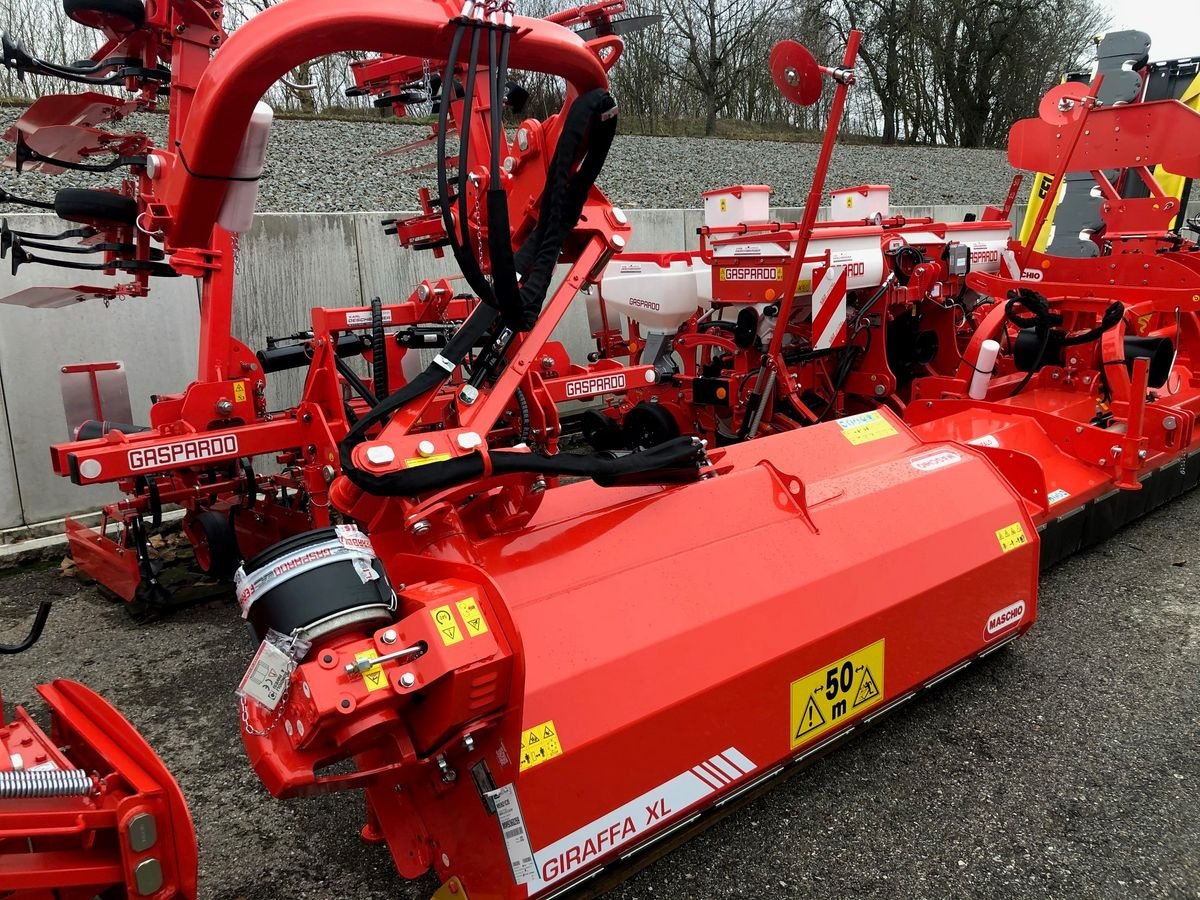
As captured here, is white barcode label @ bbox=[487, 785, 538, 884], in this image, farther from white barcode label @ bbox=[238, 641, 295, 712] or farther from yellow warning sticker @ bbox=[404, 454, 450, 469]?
yellow warning sticker @ bbox=[404, 454, 450, 469]

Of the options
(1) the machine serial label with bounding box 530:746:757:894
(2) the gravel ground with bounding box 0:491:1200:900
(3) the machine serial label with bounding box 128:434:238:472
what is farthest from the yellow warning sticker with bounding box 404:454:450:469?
(3) the machine serial label with bounding box 128:434:238:472

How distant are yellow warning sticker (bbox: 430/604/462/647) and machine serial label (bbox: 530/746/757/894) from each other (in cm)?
58

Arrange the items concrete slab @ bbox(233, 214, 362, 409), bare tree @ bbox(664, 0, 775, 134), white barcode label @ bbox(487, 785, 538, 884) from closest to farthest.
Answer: white barcode label @ bbox(487, 785, 538, 884) < concrete slab @ bbox(233, 214, 362, 409) < bare tree @ bbox(664, 0, 775, 134)

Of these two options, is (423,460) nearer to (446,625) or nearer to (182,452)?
(446,625)

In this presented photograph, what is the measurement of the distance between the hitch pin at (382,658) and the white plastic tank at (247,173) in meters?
1.12

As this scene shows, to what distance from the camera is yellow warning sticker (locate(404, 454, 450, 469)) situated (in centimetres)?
209

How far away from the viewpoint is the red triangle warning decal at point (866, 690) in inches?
104

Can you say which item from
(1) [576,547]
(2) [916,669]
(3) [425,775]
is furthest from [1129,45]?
(3) [425,775]

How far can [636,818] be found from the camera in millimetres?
2174

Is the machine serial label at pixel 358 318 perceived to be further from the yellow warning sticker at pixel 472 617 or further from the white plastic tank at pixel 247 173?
the yellow warning sticker at pixel 472 617

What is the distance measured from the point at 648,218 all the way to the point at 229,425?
4.98 metres

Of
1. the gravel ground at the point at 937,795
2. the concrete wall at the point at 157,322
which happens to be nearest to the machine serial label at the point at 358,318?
the concrete wall at the point at 157,322

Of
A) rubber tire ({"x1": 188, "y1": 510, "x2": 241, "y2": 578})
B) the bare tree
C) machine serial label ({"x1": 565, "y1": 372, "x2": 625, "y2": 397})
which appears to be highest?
the bare tree

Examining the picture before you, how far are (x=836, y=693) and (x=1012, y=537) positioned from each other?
1.00m
